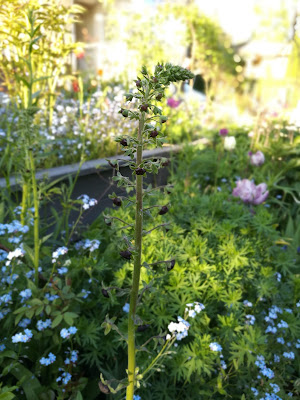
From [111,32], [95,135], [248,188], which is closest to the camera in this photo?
[248,188]

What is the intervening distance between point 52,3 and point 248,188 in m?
2.50

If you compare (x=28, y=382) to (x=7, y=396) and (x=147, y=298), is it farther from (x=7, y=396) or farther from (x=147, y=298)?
(x=147, y=298)

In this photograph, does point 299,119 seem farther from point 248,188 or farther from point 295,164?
point 248,188

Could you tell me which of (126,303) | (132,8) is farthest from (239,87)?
(126,303)

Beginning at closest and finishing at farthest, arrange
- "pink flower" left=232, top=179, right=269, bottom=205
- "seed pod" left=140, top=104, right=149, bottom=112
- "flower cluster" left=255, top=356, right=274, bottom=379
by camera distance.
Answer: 1. "seed pod" left=140, top=104, right=149, bottom=112
2. "flower cluster" left=255, top=356, right=274, bottom=379
3. "pink flower" left=232, top=179, right=269, bottom=205

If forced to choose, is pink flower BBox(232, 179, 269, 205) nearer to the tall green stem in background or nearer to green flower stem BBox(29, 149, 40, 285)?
green flower stem BBox(29, 149, 40, 285)

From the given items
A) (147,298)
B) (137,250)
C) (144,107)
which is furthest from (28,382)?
(144,107)

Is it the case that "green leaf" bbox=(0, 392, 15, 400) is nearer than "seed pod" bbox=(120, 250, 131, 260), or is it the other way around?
"seed pod" bbox=(120, 250, 131, 260)

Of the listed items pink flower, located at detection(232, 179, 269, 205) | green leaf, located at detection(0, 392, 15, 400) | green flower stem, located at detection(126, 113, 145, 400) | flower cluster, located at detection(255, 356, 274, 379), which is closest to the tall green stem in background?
green flower stem, located at detection(126, 113, 145, 400)

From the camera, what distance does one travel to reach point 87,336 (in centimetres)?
188

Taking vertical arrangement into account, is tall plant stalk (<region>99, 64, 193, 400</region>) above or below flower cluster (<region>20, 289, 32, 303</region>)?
above

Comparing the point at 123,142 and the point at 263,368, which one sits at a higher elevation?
the point at 123,142

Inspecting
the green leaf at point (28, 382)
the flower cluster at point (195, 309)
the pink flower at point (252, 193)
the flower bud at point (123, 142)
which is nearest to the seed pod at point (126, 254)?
the flower bud at point (123, 142)

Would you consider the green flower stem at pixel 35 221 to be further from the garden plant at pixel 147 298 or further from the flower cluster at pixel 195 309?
the flower cluster at pixel 195 309
